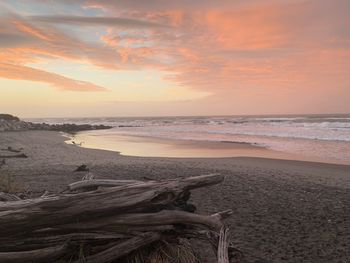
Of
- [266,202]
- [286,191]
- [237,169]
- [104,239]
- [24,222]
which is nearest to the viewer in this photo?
[24,222]

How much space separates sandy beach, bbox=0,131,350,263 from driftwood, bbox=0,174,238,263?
87cm

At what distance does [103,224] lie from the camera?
14.8ft

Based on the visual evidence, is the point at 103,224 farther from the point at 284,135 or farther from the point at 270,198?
the point at 284,135

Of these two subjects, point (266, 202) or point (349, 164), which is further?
point (349, 164)

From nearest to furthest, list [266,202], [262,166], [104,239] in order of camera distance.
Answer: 1. [104,239]
2. [266,202]
3. [262,166]

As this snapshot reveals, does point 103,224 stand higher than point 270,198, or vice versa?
point 103,224

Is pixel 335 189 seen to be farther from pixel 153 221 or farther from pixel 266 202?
pixel 153 221

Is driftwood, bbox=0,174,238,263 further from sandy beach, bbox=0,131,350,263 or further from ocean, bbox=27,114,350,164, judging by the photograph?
ocean, bbox=27,114,350,164

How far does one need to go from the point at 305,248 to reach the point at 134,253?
2670mm

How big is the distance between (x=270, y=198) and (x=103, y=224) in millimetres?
5476

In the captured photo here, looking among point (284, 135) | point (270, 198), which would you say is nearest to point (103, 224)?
point (270, 198)

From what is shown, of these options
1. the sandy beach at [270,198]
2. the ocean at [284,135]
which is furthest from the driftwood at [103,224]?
the ocean at [284,135]

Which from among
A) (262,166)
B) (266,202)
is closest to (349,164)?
(262,166)

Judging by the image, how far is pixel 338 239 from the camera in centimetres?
619
